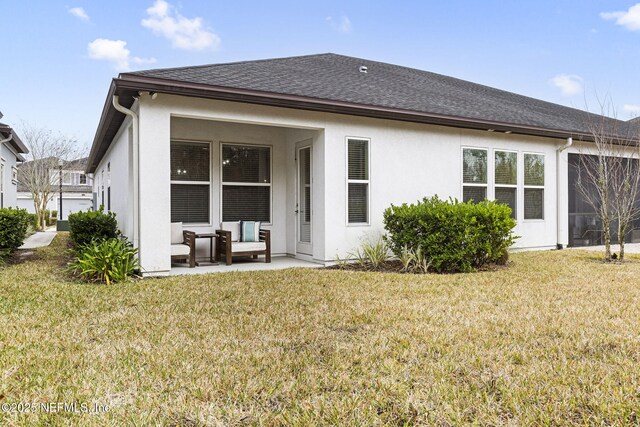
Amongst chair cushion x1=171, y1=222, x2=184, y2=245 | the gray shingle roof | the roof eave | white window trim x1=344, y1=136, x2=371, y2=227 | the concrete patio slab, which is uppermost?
the gray shingle roof

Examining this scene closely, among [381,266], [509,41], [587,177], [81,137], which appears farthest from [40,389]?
[81,137]

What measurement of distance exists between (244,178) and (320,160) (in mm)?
1994

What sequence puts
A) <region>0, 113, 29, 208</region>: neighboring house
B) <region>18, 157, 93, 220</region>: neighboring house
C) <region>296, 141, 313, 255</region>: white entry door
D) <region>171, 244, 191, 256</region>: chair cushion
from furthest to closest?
<region>18, 157, 93, 220</region>: neighboring house → <region>0, 113, 29, 208</region>: neighboring house → <region>296, 141, 313, 255</region>: white entry door → <region>171, 244, 191, 256</region>: chair cushion

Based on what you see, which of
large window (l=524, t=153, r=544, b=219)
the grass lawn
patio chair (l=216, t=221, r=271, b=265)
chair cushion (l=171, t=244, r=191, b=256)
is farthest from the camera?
large window (l=524, t=153, r=544, b=219)

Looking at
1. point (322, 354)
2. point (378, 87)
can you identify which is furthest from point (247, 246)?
point (322, 354)

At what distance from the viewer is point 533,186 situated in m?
11.0

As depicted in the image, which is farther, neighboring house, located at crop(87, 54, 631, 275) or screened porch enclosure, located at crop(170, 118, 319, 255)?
screened porch enclosure, located at crop(170, 118, 319, 255)

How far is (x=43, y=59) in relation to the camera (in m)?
20.0

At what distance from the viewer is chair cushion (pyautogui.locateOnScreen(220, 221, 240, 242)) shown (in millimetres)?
9039

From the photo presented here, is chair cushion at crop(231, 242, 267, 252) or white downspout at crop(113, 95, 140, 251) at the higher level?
white downspout at crop(113, 95, 140, 251)

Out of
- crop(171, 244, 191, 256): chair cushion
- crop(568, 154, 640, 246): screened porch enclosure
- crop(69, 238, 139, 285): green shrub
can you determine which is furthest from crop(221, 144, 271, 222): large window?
crop(568, 154, 640, 246): screened porch enclosure

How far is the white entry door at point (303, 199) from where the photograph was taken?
9.23 m

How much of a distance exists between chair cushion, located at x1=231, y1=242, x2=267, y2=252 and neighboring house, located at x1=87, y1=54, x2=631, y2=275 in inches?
38.6

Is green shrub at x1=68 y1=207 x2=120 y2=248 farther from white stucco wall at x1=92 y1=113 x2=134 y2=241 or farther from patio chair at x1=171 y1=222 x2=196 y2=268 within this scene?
patio chair at x1=171 y1=222 x2=196 y2=268
